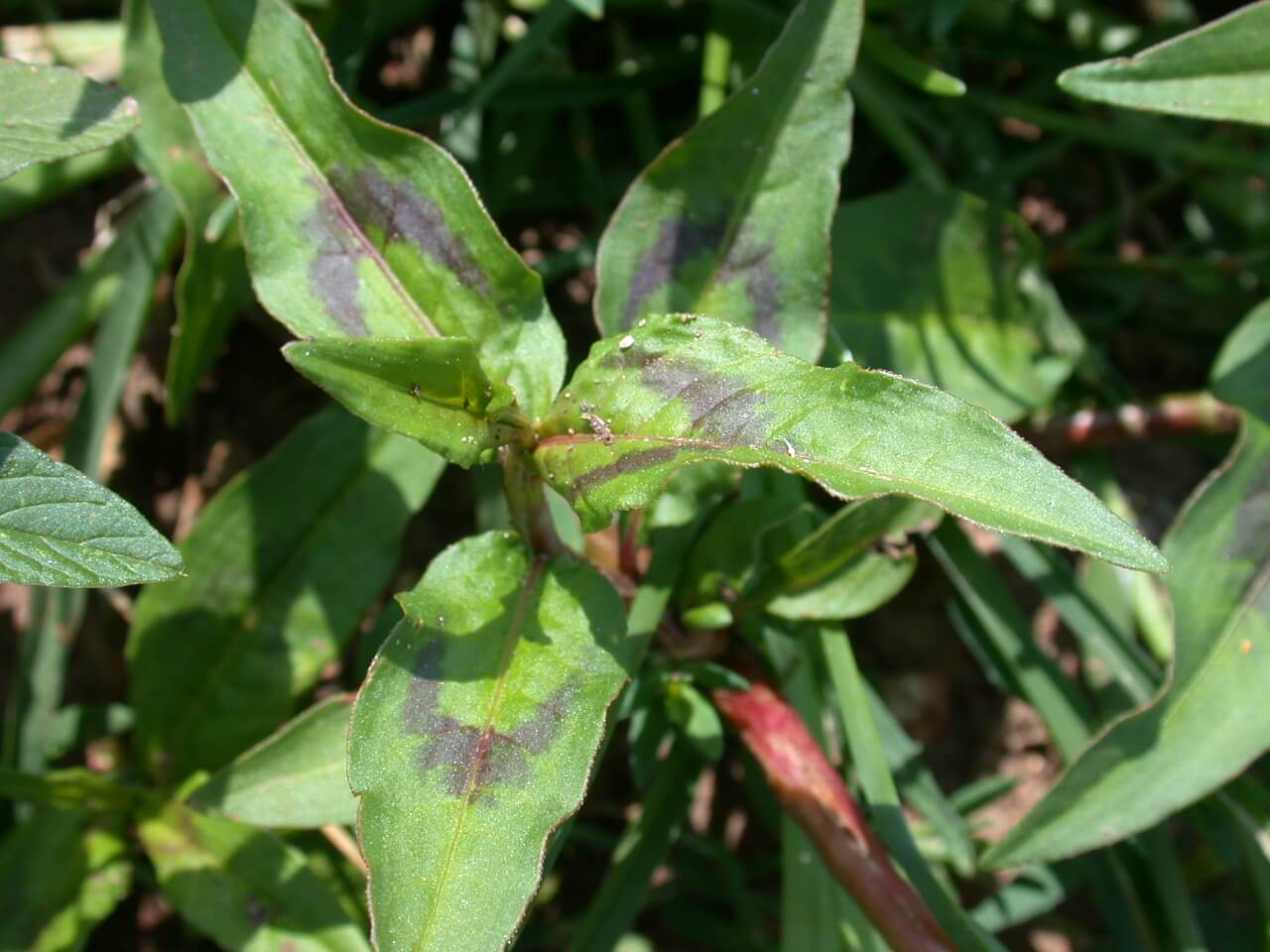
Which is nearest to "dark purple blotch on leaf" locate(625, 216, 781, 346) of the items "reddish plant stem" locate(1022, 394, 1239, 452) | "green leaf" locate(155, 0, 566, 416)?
"green leaf" locate(155, 0, 566, 416)

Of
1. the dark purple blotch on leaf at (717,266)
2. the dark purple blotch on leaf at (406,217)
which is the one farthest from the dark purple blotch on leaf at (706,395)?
the dark purple blotch on leaf at (717,266)

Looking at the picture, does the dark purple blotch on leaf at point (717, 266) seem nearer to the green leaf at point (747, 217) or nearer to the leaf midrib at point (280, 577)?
the green leaf at point (747, 217)

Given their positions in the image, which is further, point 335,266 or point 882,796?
point 882,796

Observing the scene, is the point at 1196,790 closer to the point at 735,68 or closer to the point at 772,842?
the point at 772,842

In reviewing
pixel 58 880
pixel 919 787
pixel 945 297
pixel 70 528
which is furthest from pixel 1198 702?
pixel 58 880

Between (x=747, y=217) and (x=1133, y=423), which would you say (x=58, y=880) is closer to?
(x=747, y=217)
